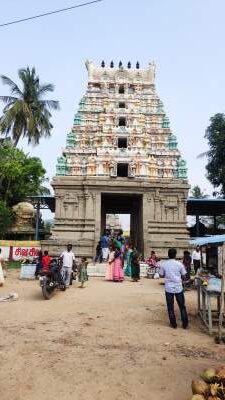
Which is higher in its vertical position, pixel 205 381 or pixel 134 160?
pixel 134 160

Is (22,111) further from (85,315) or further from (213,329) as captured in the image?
(213,329)

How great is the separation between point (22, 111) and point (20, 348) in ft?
87.5

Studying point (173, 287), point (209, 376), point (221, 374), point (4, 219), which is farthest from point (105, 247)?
point (221, 374)

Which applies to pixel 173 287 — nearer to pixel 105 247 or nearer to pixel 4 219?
pixel 105 247

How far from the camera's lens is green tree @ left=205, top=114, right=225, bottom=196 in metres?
29.0

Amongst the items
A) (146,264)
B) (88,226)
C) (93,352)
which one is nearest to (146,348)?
(93,352)

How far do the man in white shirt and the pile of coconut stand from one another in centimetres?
908

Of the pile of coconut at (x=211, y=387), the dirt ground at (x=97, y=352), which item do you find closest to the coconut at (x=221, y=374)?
the pile of coconut at (x=211, y=387)

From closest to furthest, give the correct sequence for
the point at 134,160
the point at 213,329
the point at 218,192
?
the point at 213,329, the point at 134,160, the point at 218,192

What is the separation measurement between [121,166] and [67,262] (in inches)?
587

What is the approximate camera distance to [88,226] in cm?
2386

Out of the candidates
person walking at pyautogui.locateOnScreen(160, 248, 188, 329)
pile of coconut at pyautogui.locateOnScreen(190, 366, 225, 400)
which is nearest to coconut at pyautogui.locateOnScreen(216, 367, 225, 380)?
pile of coconut at pyautogui.locateOnScreen(190, 366, 225, 400)

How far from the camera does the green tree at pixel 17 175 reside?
27953mm

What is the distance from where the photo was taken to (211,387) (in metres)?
3.81
